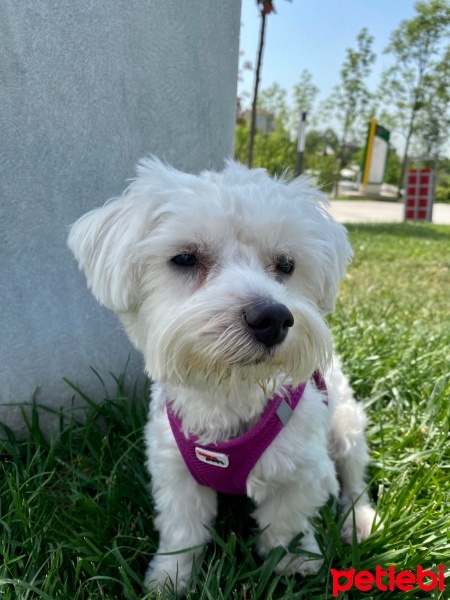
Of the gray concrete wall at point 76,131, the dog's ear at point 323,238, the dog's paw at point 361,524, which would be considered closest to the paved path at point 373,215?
the gray concrete wall at point 76,131

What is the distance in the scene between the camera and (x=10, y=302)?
2.62m

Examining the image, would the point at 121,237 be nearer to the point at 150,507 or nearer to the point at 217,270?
the point at 217,270

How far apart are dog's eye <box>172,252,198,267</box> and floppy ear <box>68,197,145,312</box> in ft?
0.49

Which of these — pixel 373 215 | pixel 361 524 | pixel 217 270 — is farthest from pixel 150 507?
pixel 373 215

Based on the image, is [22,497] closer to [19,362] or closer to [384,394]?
[19,362]

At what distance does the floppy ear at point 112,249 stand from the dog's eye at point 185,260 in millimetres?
149

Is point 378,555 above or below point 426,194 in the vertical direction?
below

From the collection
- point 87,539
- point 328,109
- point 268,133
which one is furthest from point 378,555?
point 328,109

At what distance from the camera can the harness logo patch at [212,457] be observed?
1.97 m

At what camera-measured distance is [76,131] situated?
2496 millimetres

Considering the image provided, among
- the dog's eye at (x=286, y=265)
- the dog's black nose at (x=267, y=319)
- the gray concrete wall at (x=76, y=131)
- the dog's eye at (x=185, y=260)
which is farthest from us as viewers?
the gray concrete wall at (x=76, y=131)

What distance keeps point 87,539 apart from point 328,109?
36522 millimetres

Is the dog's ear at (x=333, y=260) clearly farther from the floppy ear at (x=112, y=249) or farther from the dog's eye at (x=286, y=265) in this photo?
the floppy ear at (x=112, y=249)

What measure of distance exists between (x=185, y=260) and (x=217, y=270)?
117mm
